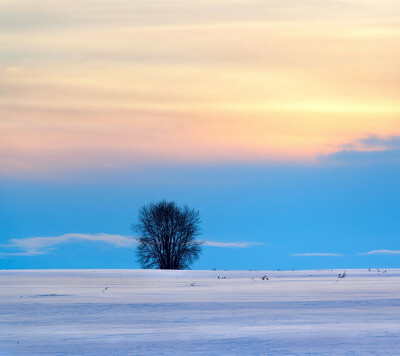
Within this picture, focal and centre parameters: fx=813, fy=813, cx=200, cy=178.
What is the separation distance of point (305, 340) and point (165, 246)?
52.8 m

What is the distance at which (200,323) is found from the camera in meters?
11.7

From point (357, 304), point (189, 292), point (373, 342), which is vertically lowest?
point (373, 342)

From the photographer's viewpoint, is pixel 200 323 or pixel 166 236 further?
pixel 166 236

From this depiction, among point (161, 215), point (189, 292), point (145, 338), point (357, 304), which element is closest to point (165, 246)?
point (161, 215)

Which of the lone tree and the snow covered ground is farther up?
the lone tree

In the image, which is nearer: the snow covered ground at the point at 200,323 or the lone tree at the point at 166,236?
the snow covered ground at the point at 200,323

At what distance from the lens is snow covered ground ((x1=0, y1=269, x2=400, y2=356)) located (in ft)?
29.8

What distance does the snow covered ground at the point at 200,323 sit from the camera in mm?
9086

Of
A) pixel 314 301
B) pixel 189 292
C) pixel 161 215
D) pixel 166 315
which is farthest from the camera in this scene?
pixel 161 215

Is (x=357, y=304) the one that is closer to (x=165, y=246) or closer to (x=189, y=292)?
(x=189, y=292)

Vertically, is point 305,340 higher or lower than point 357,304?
lower

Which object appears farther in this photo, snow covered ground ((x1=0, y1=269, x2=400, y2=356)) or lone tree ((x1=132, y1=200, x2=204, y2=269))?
lone tree ((x1=132, y1=200, x2=204, y2=269))

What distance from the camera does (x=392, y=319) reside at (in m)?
12.2

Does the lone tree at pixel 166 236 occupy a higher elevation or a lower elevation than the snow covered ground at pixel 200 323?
higher
